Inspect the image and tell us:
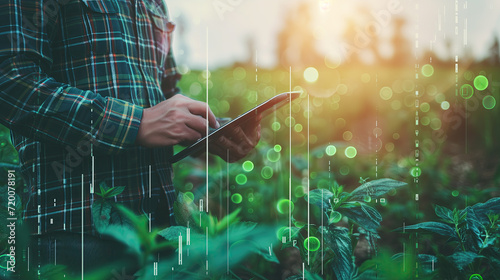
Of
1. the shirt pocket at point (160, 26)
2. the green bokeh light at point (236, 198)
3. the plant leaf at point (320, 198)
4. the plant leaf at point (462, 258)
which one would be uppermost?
the shirt pocket at point (160, 26)

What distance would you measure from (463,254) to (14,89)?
0.86 m

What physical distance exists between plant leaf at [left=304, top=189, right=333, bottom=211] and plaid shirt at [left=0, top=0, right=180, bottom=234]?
37 centimetres

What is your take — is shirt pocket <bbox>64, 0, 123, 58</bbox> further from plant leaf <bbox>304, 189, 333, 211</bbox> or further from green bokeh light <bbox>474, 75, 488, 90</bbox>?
green bokeh light <bbox>474, 75, 488, 90</bbox>

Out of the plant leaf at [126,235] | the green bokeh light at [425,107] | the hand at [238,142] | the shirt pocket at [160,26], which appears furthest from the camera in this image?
the green bokeh light at [425,107]

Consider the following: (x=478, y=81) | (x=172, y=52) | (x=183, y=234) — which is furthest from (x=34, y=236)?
(x=478, y=81)

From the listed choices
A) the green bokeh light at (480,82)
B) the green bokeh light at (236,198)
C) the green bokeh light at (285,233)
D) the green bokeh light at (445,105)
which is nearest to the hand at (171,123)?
the green bokeh light at (285,233)

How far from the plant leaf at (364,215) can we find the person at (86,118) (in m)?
0.28

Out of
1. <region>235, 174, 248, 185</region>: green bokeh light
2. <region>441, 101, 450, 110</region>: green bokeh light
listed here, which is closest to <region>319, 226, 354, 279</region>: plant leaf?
<region>235, 174, 248, 185</region>: green bokeh light

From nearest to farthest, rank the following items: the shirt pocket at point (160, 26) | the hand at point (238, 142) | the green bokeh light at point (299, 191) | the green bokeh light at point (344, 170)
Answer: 1. the hand at point (238, 142)
2. the shirt pocket at point (160, 26)
3. the green bokeh light at point (299, 191)
4. the green bokeh light at point (344, 170)

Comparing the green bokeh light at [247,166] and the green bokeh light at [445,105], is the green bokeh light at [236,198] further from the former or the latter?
the green bokeh light at [445,105]

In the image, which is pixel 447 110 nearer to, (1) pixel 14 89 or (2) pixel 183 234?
(2) pixel 183 234

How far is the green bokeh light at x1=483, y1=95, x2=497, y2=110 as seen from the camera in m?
1.51

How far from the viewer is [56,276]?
64cm

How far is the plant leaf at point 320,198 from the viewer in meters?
0.71
